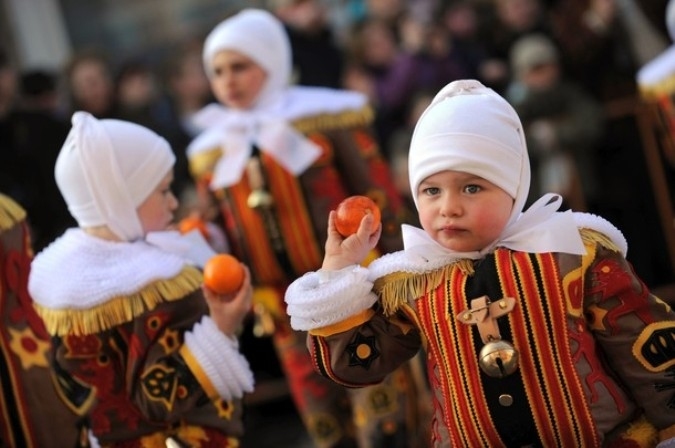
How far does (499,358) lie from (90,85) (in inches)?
184

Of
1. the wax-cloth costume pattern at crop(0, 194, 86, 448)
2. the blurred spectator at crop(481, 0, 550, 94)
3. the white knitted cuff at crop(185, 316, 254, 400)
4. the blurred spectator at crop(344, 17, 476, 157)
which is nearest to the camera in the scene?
the white knitted cuff at crop(185, 316, 254, 400)

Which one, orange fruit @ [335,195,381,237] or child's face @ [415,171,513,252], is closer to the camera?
child's face @ [415,171,513,252]

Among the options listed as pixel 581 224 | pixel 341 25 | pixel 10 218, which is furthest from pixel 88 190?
pixel 341 25

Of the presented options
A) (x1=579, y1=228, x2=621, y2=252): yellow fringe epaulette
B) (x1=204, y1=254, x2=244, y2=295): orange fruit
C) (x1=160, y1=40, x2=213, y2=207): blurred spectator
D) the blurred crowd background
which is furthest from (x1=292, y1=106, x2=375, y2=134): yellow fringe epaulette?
(x1=579, y1=228, x2=621, y2=252): yellow fringe epaulette

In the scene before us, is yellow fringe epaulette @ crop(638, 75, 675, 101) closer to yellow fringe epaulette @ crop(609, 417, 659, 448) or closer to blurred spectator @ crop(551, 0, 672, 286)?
blurred spectator @ crop(551, 0, 672, 286)

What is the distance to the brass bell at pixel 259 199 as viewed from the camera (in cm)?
516

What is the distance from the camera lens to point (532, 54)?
7.04 m

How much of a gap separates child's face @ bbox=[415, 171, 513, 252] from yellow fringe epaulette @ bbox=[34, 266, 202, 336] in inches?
39.7

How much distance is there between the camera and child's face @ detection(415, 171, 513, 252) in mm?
2980

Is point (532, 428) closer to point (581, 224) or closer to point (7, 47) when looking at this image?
point (581, 224)

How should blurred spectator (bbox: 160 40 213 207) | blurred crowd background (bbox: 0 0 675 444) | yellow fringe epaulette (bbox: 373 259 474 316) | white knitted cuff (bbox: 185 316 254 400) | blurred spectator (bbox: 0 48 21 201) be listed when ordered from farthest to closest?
blurred spectator (bbox: 160 40 213 207) → blurred crowd background (bbox: 0 0 675 444) → blurred spectator (bbox: 0 48 21 201) → white knitted cuff (bbox: 185 316 254 400) → yellow fringe epaulette (bbox: 373 259 474 316)

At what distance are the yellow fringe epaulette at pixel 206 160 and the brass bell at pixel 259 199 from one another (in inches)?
10.4

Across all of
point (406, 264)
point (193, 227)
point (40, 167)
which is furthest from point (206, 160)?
point (406, 264)

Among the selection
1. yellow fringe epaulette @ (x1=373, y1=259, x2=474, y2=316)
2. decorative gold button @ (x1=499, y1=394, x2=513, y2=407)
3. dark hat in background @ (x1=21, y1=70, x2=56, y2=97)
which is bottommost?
decorative gold button @ (x1=499, y1=394, x2=513, y2=407)
